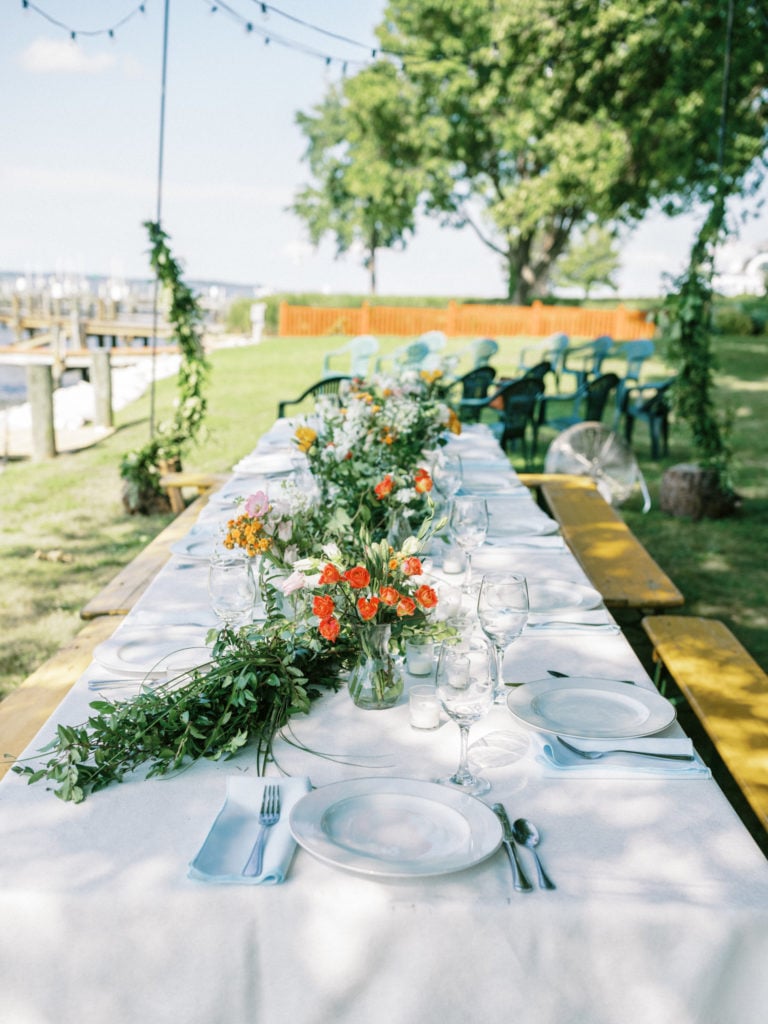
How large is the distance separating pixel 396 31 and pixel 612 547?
1107 inches

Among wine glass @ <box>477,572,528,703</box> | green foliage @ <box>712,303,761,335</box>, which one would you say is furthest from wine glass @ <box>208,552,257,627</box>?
green foliage @ <box>712,303,761,335</box>

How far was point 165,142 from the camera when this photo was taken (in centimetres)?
573

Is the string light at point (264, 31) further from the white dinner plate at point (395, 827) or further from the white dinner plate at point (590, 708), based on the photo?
the white dinner plate at point (395, 827)

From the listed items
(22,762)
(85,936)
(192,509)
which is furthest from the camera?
(192,509)

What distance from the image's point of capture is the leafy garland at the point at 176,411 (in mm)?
6559

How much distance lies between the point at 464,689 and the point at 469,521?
114 cm

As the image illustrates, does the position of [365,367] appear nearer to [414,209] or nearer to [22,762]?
[22,762]

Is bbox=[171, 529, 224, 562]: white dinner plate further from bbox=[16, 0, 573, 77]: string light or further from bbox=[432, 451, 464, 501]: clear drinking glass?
bbox=[16, 0, 573, 77]: string light

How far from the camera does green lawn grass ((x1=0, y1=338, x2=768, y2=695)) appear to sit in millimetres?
4695

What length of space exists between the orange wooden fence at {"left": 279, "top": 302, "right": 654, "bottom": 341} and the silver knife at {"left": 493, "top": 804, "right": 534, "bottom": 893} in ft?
72.0

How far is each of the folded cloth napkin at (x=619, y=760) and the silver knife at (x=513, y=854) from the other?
170 mm

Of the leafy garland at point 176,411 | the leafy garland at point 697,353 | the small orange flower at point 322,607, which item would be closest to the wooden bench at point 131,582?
the small orange flower at point 322,607

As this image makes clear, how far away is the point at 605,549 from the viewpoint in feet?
12.9

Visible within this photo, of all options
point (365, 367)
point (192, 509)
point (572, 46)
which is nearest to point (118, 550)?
point (192, 509)
